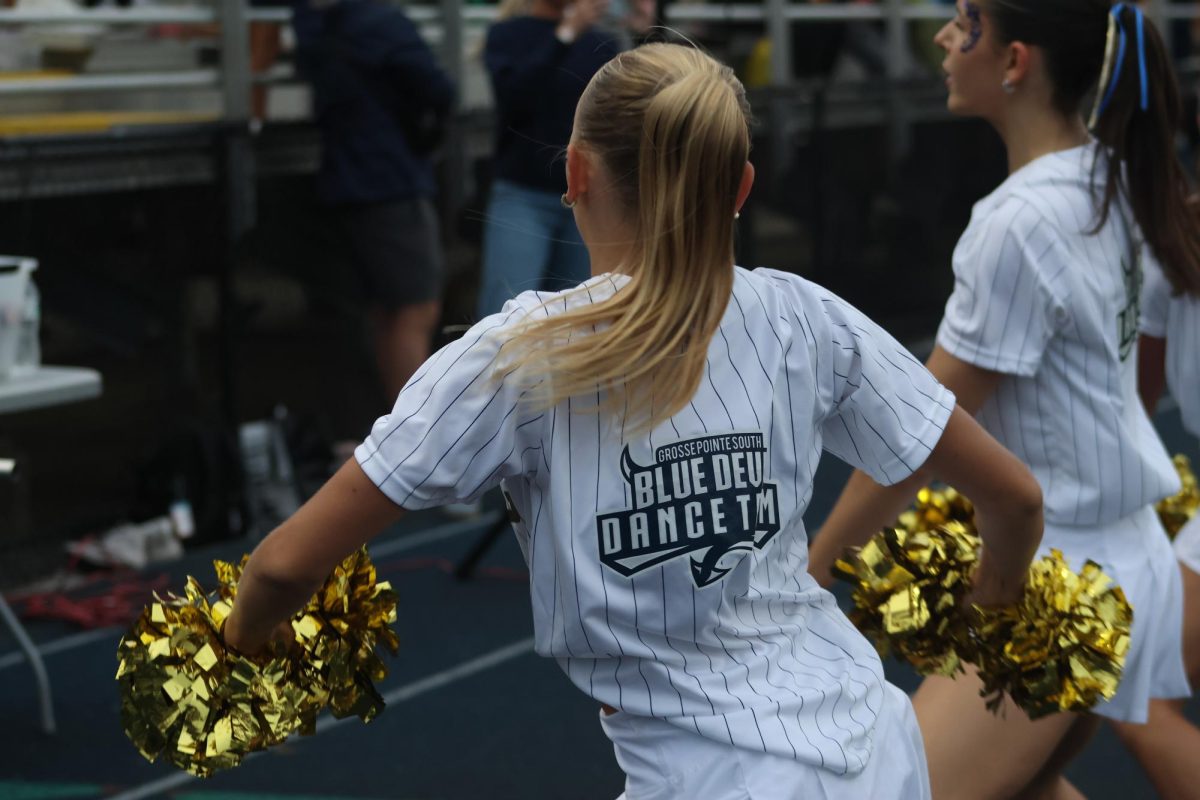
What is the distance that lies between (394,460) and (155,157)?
5262 millimetres

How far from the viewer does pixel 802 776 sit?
194cm

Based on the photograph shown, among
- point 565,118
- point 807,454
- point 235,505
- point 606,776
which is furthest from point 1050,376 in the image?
point 235,505

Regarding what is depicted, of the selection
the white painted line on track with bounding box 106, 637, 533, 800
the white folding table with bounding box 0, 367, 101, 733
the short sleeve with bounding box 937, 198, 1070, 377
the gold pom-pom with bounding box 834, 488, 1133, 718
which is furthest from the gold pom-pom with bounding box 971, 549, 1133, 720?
the white folding table with bounding box 0, 367, 101, 733

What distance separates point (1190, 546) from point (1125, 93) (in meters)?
0.95

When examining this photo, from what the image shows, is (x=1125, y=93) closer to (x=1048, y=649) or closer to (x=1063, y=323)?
(x=1063, y=323)

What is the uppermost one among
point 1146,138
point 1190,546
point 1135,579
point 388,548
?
point 1146,138

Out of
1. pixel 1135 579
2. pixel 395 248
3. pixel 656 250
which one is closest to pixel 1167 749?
pixel 1135 579

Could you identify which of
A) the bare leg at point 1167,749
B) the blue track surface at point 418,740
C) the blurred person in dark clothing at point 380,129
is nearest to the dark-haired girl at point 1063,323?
the bare leg at point 1167,749

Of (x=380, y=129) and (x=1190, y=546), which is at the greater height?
(x=380, y=129)

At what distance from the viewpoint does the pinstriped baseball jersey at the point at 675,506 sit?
191 centimetres

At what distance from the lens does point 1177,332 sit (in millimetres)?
3512

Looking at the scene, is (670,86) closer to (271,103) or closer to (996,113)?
(996,113)

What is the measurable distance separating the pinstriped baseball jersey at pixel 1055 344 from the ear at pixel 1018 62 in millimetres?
223

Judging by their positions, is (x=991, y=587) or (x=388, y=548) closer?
(x=991, y=587)
